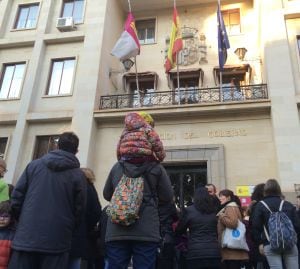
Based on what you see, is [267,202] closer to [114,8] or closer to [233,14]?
[233,14]

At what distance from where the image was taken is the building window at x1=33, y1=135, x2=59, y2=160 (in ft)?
49.9

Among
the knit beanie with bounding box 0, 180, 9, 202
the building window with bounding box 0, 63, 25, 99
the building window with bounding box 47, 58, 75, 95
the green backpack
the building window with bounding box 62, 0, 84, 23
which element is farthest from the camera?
the building window with bounding box 62, 0, 84, 23

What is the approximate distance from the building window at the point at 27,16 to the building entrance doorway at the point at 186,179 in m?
10.6

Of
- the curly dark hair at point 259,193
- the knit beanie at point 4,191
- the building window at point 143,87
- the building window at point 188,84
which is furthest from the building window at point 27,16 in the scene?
the curly dark hair at point 259,193

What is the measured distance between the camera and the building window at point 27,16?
18234mm

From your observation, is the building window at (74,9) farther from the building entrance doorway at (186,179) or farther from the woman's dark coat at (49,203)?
the woman's dark coat at (49,203)

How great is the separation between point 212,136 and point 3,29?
40.1 ft

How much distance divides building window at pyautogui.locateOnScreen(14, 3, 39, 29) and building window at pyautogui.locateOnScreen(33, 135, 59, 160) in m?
6.30

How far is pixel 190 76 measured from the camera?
16266mm

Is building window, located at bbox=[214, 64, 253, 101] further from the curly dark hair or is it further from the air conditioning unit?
the curly dark hair

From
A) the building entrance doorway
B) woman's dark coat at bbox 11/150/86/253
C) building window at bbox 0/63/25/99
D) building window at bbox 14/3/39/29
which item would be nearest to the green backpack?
woman's dark coat at bbox 11/150/86/253

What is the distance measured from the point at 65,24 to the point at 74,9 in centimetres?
144

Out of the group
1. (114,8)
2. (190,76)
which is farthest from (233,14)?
(114,8)

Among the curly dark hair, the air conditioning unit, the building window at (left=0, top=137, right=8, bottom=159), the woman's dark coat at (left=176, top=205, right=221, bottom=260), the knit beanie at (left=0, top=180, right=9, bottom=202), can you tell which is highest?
the air conditioning unit
